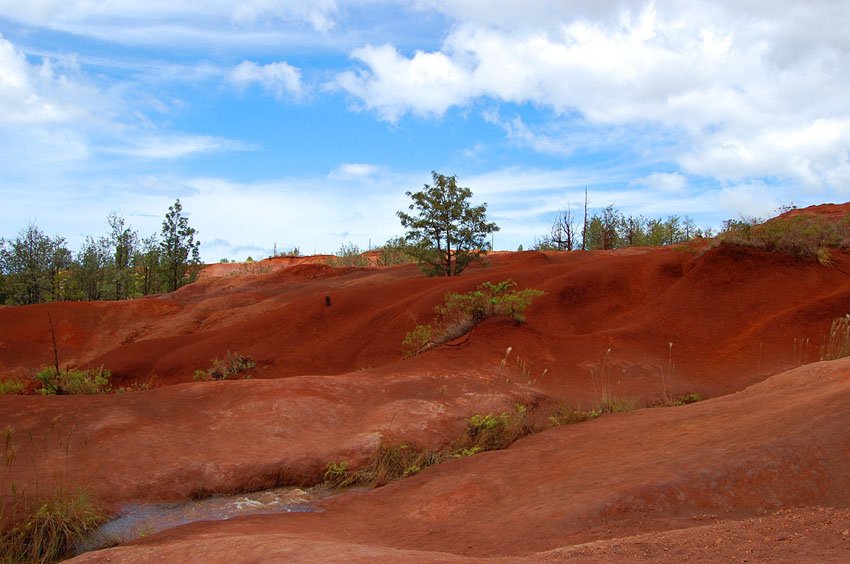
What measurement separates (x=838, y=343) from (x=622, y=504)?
→ 9.44 metres

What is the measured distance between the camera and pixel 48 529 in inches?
256

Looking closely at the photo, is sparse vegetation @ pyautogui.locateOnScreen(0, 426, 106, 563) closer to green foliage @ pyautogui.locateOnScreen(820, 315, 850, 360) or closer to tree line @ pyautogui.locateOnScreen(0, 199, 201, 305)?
green foliage @ pyautogui.locateOnScreen(820, 315, 850, 360)

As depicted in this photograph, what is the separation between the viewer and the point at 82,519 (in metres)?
6.62

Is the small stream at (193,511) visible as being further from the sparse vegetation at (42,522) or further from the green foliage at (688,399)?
the green foliage at (688,399)

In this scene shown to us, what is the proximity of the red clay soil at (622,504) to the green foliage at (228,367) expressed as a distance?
1049 centimetres

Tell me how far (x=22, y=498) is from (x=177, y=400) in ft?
11.2

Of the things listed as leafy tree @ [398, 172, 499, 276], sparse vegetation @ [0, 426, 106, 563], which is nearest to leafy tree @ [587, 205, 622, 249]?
leafy tree @ [398, 172, 499, 276]

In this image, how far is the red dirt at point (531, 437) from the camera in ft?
15.9

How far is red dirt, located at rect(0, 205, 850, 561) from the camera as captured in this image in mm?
4836

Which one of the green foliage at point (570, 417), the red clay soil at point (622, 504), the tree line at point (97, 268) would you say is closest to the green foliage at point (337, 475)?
the red clay soil at point (622, 504)

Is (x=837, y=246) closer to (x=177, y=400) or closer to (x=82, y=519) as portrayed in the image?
(x=177, y=400)

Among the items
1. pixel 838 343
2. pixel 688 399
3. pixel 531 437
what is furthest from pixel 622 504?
pixel 838 343

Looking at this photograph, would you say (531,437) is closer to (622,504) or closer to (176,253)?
(622,504)

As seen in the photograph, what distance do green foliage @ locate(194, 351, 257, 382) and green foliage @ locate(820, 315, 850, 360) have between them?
501 inches
